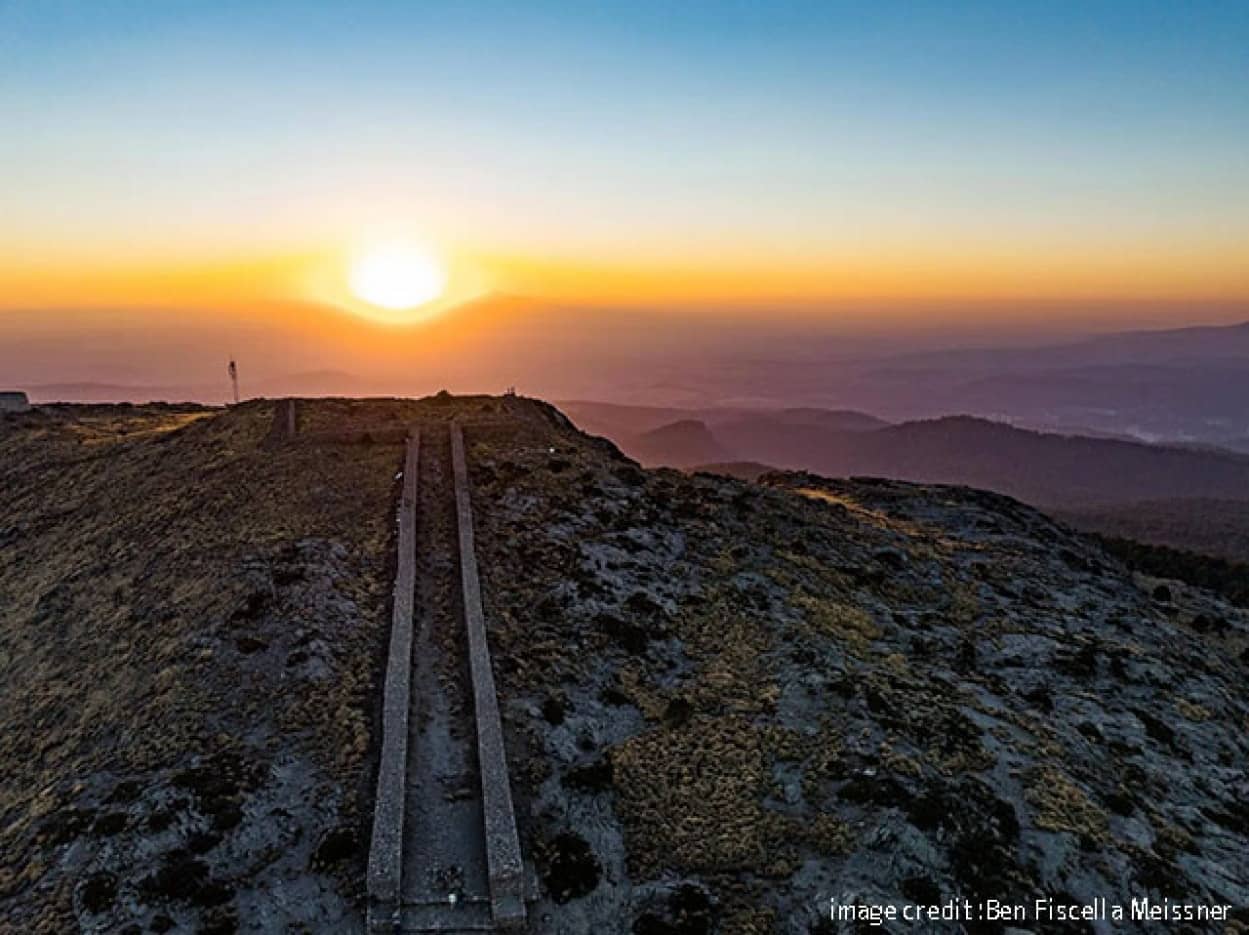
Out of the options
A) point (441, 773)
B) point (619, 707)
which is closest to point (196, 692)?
point (441, 773)

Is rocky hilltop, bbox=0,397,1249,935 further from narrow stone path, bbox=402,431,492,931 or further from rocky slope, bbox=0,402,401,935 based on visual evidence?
narrow stone path, bbox=402,431,492,931

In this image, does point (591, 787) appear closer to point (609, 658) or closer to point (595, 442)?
point (609, 658)

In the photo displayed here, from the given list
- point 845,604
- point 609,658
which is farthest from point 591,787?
point 845,604

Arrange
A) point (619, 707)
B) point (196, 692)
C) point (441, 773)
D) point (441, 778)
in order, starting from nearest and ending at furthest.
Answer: point (441, 778) < point (441, 773) < point (196, 692) < point (619, 707)

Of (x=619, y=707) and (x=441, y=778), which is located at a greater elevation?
(x=441, y=778)

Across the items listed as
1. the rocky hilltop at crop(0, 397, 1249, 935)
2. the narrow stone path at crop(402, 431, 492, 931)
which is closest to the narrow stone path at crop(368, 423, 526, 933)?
the narrow stone path at crop(402, 431, 492, 931)

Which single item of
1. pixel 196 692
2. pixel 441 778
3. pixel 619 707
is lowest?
pixel 619 707

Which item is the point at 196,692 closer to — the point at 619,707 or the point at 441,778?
the point at 441,778

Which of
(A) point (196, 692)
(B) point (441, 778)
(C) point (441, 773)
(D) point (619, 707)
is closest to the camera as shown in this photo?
(B) point (441, 778)
